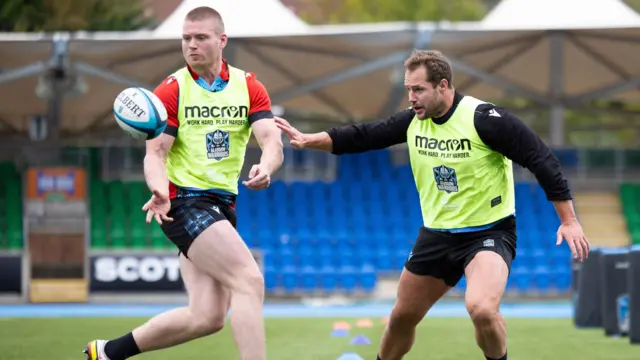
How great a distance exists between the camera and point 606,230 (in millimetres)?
22172

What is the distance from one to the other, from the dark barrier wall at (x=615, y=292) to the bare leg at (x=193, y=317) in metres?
6.70

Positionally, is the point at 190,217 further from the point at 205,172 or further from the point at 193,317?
the point at 193,317

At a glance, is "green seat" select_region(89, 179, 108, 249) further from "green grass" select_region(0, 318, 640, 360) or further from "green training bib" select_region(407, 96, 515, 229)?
"green training bib" select_region(407, 96, 515, 229)

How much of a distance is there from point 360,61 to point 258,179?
15582mm

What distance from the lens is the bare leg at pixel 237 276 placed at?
19.3 feet

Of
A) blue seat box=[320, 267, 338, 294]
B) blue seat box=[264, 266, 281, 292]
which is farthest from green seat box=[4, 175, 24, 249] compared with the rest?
blue seat box=[320, 267, 338, 294]

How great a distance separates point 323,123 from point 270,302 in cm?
703

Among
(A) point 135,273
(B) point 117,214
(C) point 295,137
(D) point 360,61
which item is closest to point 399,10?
(D) point 360,61

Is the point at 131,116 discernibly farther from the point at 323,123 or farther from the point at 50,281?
the point at 323,123

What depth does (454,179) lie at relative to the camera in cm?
660

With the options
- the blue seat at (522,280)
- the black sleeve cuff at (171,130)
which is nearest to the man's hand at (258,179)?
the black sleeve cuff at (171,130)

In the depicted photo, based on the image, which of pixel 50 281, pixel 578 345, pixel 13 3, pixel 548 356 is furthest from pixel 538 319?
pixel 13 3

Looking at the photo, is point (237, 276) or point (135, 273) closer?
point (237, 276)

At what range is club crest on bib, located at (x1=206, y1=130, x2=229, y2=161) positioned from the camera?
6254 mm
